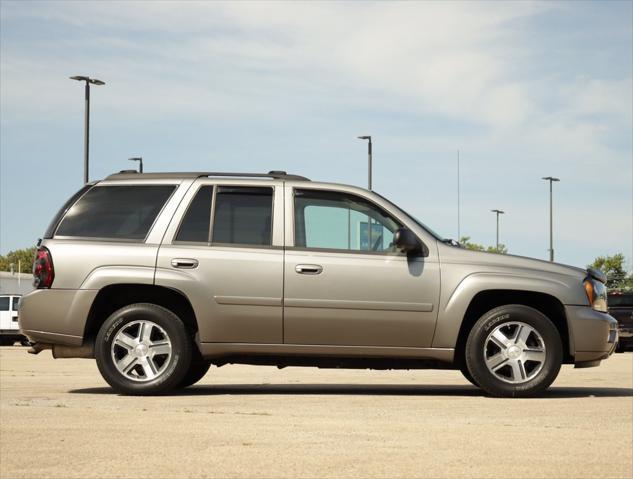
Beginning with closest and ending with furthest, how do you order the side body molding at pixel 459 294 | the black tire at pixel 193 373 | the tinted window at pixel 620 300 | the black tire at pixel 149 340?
the black tire at pixel 149 340
the side body molding at pixel 459 294
the black tire at pixel 193 373
the tinted window at pixel 620 300

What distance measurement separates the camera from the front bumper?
32.3 feet

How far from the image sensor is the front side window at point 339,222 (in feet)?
32.3

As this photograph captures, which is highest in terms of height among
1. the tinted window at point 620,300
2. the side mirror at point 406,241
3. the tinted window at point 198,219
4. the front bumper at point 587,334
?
the tinted window at point 198,219

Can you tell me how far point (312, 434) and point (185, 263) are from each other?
3149mm

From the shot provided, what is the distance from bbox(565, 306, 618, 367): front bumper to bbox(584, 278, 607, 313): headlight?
0.08m

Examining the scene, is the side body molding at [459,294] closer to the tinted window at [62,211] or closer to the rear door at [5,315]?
the tinted window at [62,211]

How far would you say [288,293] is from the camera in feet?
31.7

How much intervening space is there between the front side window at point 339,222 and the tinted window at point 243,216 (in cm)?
27

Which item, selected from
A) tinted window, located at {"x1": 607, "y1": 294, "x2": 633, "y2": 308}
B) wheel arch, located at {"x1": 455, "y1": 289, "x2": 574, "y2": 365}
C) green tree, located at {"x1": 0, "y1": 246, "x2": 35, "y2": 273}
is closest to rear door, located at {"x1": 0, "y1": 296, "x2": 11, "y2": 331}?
tinted window, located at {"x1": 607, "y1": 294, "x2": 633, "y2": 308}

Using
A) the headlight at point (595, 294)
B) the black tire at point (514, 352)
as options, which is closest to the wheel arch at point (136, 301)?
the black tire at point (514, 352)

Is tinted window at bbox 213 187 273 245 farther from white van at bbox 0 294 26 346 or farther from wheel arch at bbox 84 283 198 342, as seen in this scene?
white van at bbox 0 294 26 346

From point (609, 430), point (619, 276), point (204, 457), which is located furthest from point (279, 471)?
point (619, 276)

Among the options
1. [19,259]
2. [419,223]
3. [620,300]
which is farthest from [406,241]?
[19,259]

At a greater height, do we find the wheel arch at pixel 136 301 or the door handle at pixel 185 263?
the door handle at pixel 185 263
